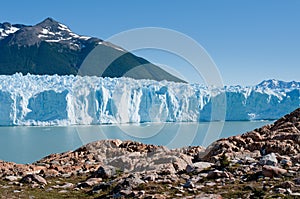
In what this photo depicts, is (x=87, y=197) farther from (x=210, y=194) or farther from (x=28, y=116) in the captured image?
(x=28, y=116)

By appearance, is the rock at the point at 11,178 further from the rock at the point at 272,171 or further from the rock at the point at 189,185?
the rock at the point at 272,171

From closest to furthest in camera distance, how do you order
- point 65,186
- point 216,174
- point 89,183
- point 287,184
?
point 287,184
point 216,174
point 89,183
point 65,186

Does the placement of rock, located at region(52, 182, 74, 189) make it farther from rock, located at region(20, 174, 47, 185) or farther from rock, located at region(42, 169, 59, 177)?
rock, located at region(42, 169, 59, 177)

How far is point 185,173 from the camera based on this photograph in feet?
44.6

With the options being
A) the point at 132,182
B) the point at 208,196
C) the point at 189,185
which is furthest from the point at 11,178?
the point at 208,196

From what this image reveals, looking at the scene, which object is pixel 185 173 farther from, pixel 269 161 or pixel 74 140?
pixel 74 140

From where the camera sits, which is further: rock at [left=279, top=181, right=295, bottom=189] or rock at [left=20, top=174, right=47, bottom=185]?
rock at [left=20, top=174, right=47, bottom=185]

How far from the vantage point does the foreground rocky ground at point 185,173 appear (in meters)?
10.8

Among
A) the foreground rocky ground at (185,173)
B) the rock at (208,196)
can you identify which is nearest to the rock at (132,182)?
the foreground rocky ground at (185,173)

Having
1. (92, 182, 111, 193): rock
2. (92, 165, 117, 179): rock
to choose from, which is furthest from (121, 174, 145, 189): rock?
(92, 165, 117, 179): rock

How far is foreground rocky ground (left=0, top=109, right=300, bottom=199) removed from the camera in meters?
10.8

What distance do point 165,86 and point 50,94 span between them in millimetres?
21882

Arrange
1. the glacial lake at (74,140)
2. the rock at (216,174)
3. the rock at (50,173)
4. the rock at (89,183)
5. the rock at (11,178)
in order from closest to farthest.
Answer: the rock at (216,174)
the rock at (89,183)
the rock at (11,178)
the rock at (50,173)
the glacial lake at (74,140)

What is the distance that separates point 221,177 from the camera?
12.0m
